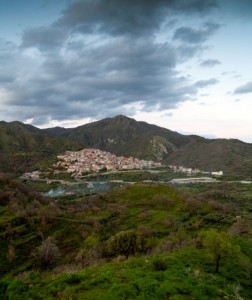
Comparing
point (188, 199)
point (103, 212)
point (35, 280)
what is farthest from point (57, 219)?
point (35, 280)

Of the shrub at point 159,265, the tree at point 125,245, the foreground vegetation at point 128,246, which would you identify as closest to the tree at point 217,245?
the foreground vegetation at point 128,246

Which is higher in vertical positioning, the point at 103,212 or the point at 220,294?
the point at 220,294

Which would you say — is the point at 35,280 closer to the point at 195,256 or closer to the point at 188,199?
the point at 195,256

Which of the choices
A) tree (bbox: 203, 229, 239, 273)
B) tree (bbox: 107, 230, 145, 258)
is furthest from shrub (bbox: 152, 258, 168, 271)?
tree (bbox: 107, 230, 145, 258)

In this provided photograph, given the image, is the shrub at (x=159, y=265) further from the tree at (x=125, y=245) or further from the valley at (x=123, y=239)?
the tree at (x=125, y=245)

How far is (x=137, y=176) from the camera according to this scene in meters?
160

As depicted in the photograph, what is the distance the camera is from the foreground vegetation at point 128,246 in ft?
51.9

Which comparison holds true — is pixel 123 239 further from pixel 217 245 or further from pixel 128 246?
pixel 217 245

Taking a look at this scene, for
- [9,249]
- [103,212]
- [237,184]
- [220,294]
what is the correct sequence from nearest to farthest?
[220,294] → [9,249] → [103,212] → [237,184]

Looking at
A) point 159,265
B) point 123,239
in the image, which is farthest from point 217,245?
point 123,239

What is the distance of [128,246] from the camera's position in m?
31.6

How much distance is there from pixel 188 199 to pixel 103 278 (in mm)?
70299

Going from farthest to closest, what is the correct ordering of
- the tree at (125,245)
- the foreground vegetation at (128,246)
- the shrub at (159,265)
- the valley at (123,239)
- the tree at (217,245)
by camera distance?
the tree at (125,245) < the tree at (217,245) < the shrub at (159,265) < the valley at (123,239) < the foreground vegetation at (128,246)

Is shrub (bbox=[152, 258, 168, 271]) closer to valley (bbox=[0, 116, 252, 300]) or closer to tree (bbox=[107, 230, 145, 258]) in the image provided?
valley (bbox=[0, 116, 252, 300])
